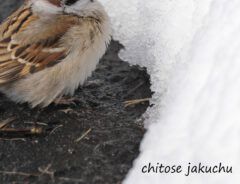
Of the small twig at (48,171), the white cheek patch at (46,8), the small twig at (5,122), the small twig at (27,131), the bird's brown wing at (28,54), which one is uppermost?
the white cheek patch at (46,8)

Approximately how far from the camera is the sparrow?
3.59 meters

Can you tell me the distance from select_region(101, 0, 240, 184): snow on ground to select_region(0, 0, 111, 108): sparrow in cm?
73

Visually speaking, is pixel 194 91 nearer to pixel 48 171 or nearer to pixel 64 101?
pixel 48 171

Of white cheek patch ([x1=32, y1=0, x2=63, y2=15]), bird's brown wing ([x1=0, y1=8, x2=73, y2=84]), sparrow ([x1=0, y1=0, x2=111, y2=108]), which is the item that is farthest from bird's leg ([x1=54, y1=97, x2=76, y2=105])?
white cheek patch ([x1=32, y1=0, x2=63, y2=15])

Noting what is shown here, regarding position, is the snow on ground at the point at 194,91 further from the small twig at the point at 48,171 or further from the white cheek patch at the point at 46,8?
the white cheek patch at the point at 46,8

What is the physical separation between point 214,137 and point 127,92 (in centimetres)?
178

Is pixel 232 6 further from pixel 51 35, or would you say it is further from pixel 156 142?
pixel 51 35

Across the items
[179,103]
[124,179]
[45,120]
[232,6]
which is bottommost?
[45,120]

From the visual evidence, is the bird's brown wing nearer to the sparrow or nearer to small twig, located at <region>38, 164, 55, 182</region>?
the sparrow

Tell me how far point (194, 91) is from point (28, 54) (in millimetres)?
1661

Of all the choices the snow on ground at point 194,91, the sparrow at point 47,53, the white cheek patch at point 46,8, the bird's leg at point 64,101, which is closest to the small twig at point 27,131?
the sparrow at point 47,53

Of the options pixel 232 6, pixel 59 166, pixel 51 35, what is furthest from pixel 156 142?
pixel 51 35

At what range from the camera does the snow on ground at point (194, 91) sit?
7.74 feet

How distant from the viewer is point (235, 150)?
2232 millimetres
